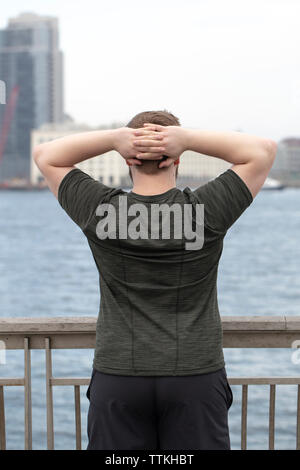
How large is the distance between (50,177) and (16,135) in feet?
412

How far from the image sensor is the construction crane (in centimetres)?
12612

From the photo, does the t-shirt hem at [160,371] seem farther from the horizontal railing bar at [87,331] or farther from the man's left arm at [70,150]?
the horizontal railing bar at [87,331]

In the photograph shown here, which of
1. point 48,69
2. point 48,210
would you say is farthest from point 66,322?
point 48,69

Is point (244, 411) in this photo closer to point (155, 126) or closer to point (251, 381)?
point (251, 381)

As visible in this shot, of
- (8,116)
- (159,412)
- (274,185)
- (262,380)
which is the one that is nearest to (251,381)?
(262,380)

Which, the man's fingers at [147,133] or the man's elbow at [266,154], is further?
the man's elbow at [266,154]

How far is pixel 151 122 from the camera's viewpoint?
231cm

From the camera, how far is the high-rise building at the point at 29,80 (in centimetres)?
12644

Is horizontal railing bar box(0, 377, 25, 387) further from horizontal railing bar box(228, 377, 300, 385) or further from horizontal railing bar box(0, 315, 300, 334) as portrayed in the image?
horizontal railing bar box(228, 377, 300, 385)

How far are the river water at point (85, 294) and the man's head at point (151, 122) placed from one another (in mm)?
17017

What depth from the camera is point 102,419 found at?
7.50ft
